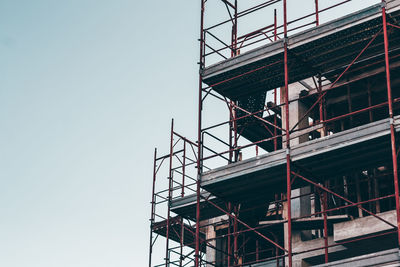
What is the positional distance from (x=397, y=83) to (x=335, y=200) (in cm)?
475

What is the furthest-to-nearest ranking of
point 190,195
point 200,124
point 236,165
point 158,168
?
point 158,168, point 190,195, point 200,124, point 236,165

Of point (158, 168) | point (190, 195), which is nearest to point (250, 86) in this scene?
point (190, 195)

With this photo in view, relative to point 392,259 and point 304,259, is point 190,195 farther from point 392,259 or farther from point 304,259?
point 392,259

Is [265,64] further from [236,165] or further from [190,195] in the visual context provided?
[190,195]

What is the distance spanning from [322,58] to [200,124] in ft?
15.1

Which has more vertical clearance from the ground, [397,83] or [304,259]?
[397,83]

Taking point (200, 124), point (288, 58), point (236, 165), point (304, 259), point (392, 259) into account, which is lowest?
point (392, 259)

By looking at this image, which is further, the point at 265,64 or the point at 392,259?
the point at 265,64

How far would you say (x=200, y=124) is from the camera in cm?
2541

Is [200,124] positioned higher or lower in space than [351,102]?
lower

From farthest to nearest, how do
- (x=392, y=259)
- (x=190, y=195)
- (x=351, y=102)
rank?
1. (x=190, y=195)
2. (x=351, y=102)
3. (x=392, y=259)

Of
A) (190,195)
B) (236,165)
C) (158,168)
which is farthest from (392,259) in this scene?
(158,168)

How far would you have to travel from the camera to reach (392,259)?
18.6 metres

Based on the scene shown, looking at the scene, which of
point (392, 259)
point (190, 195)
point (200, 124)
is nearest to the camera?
point (392, 259)
